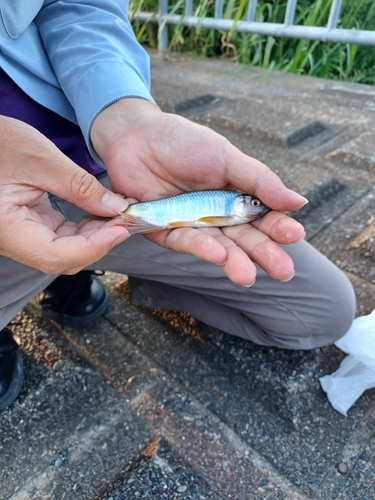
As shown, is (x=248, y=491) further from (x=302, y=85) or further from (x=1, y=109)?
(x=302, y=85)

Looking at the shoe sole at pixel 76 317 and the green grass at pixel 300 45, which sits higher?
the green grass at pixel 300 45

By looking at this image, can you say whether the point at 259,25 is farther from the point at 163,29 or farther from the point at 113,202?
the point at 113,202

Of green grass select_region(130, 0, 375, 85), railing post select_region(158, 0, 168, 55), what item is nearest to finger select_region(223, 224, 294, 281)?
green grass select_region(130, 0, 375, 85)

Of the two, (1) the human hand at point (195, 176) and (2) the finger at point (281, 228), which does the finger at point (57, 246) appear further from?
(2) the finger at point (281, 228)

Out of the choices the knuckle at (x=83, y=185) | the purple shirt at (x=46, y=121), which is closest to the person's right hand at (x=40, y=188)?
the knuckle at (x=83, y=185)

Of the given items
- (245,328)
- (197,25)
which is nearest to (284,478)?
(245,328)

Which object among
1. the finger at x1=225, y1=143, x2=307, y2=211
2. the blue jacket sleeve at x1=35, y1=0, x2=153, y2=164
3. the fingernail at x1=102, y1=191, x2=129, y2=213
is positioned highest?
the blue jacket sleeve at x1=35, y1=0, x2=153, y2=164

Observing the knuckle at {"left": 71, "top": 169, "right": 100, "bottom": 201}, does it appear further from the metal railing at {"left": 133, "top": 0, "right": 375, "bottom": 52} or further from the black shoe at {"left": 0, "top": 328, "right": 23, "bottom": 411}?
the metal railing at {"left": 133, "top": 0, "right": 375, "bottom": 52}
